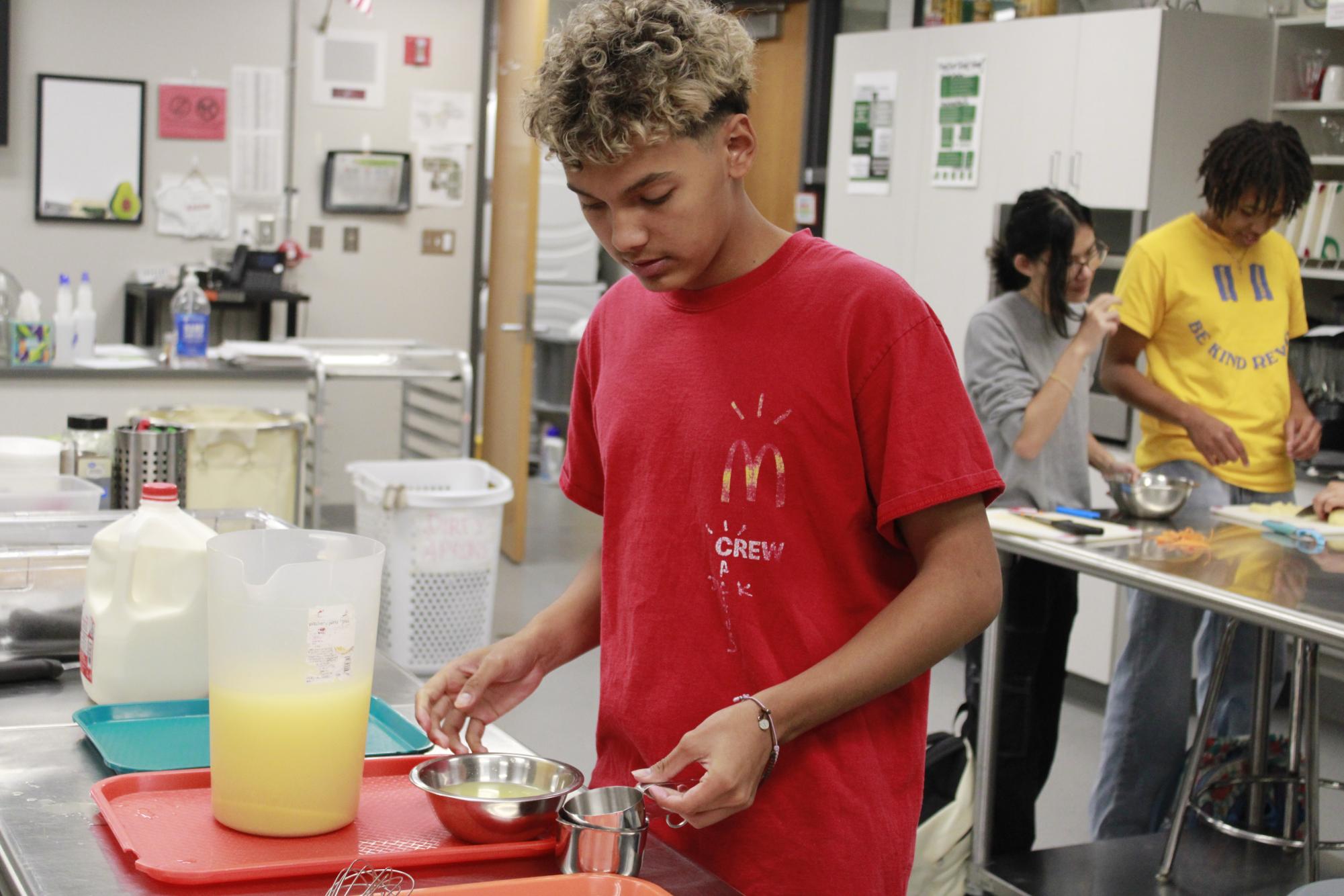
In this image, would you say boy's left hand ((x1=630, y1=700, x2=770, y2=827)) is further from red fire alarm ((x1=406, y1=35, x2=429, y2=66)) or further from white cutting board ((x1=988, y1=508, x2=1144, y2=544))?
red fire alarm ((x1=406, y1=35, x2=429, y2=66))

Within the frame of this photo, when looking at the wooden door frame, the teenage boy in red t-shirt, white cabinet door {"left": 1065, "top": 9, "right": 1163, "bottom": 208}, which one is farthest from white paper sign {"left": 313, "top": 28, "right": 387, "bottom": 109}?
the teenage boy in red t-shirt

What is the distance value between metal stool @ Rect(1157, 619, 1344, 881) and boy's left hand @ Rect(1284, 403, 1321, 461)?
0.45m

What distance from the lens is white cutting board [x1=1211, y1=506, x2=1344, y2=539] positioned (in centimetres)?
276

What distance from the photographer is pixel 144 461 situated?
7.01ft

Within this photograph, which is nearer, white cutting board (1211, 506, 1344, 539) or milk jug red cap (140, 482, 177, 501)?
milk jug red cap (140, 482, 177, 501)

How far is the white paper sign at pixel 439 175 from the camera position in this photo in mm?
6141

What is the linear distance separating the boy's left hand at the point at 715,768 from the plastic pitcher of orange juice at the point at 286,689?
0.24m

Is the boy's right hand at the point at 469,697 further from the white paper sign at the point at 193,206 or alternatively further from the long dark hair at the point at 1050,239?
the white paper sign at the point at 193,206

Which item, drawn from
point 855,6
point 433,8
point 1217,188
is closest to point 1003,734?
point 1217,188

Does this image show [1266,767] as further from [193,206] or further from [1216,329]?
[193,206]

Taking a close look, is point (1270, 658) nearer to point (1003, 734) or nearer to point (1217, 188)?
point (1003, 734)

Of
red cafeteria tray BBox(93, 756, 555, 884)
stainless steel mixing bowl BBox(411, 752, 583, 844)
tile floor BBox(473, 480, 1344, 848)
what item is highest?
stainless steel mixing bowl BBox(411, 752, 583, 844)

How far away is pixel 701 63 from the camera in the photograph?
113 cm

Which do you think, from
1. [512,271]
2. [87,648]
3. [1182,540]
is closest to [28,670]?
[87,648]
